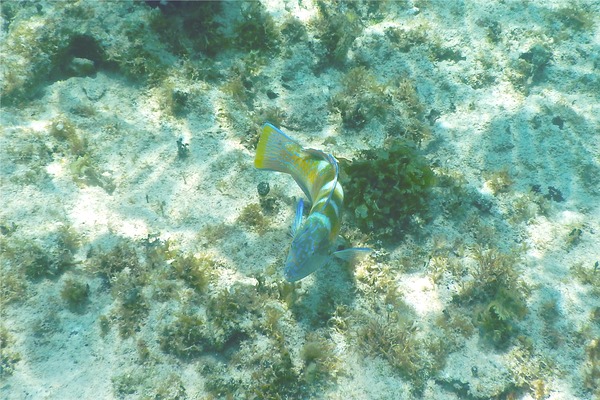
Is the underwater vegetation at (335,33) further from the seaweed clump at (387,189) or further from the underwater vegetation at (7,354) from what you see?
the underwater vegetation at (7,354)

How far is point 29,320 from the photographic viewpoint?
3.60 m

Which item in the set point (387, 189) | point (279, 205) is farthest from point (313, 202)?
point (387, 189)

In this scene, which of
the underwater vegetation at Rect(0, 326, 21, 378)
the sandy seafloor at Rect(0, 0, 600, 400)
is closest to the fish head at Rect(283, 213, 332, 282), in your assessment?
the sandy seafloor at Rect(0, 0, 600, 400)

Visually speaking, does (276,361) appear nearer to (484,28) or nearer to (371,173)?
(371,173)

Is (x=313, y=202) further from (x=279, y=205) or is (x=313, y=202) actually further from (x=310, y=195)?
(x=279, y=205)

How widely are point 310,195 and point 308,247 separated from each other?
0.82 m

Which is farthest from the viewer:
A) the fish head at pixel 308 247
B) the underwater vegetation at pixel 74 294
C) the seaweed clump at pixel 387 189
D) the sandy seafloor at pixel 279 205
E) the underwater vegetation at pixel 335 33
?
the underwater vegetation at pixel 335 33

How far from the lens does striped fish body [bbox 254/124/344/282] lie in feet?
10.5

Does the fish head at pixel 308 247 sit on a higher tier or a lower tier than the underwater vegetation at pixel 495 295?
higher

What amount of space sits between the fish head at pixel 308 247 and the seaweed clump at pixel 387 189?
1.16 m

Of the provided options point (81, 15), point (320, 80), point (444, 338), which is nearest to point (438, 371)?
point (444, 338)

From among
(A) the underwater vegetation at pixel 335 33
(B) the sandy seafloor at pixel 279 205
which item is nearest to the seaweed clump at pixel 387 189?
(B) the sandy seafloor at pixel 279 205

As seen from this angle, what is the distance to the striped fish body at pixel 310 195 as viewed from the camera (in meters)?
3.20

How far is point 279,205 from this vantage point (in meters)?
4.62
